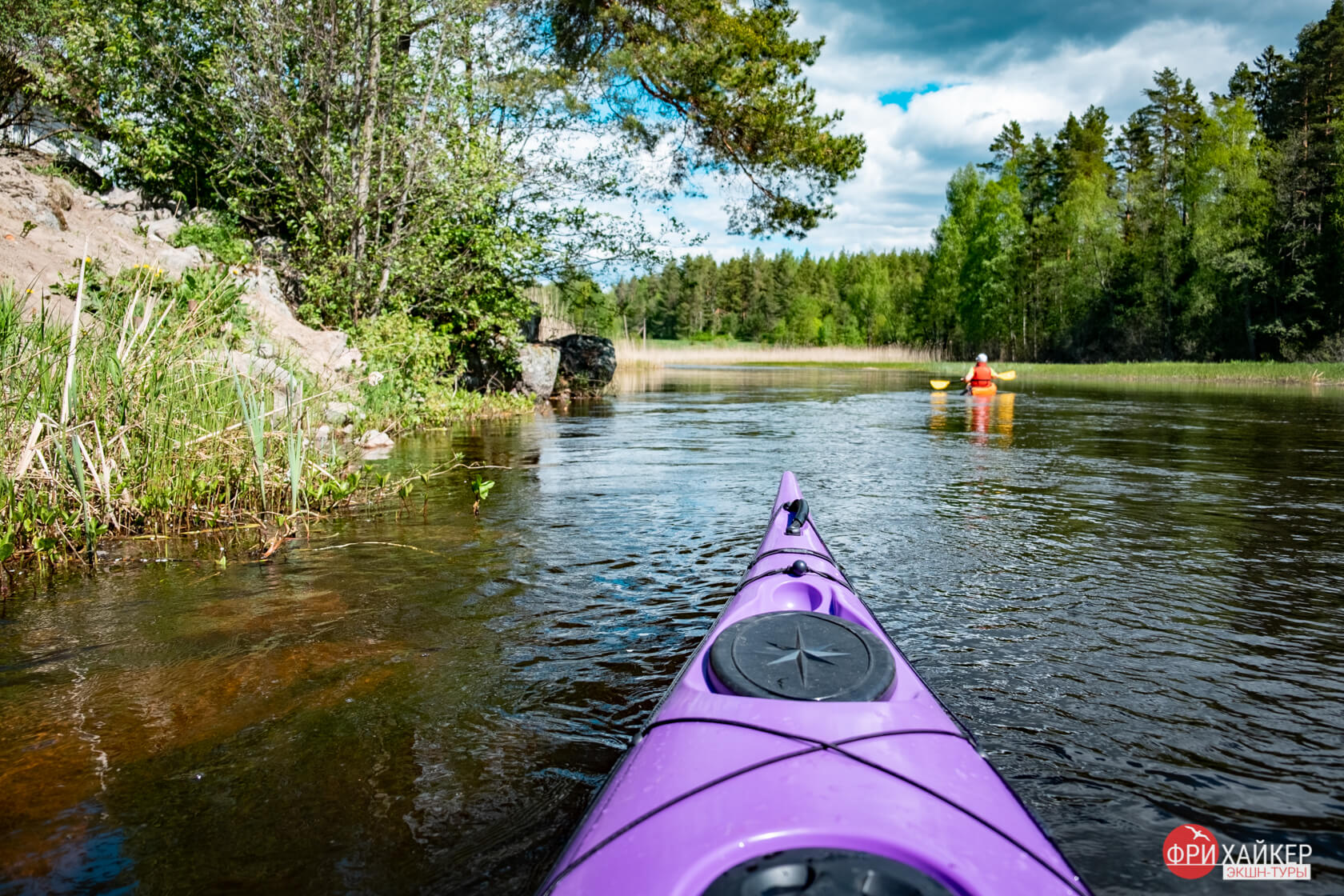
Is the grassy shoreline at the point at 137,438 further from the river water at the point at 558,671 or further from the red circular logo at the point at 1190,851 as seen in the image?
the red circular logo at the point at 1190,851

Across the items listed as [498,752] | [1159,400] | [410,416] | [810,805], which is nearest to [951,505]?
[498,752]

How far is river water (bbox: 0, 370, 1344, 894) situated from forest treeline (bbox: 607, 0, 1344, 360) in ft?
36.4

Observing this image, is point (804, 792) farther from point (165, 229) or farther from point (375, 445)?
point (165, 229)

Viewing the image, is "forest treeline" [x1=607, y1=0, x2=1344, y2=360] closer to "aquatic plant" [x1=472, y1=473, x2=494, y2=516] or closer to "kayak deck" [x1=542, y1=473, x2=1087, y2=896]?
"aquatic plant" [x1=472, y1=473, x2=494, y2=516]

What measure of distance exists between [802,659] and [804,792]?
56 centimetres

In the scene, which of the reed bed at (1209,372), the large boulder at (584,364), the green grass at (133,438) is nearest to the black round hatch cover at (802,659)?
the green grass at (133,438)

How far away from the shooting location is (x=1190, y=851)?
82.7 inches

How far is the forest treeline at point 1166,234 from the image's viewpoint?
96.7 feet

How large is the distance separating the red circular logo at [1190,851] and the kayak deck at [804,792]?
721 millimetres

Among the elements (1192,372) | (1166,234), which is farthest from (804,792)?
(1166,234)

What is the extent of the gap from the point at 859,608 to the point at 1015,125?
46911mm

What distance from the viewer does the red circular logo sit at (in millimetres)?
2031

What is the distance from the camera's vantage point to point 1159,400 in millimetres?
17141

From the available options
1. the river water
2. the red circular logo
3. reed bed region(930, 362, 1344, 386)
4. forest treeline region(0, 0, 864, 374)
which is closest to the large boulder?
forest treeline region(0, 0, 864, 374)
